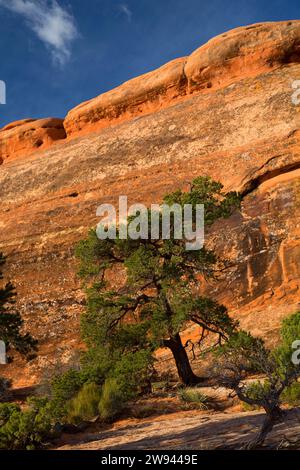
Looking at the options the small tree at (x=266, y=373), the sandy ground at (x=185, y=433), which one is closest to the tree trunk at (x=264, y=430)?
the small tree at (x=266, y=373)

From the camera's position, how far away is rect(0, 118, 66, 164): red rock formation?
40.7 m

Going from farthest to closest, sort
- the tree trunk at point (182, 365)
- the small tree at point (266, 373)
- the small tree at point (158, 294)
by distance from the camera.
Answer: the tree trunk at point (182, 365) < the small tree at point (158, 294) < the small tree at point (266, 373)

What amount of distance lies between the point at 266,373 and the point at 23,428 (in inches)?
197

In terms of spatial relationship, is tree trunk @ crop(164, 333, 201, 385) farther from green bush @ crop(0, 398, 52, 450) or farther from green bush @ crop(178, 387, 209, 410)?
green bush @ crop(0, 398, 52, 450)

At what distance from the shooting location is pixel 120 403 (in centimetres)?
1313

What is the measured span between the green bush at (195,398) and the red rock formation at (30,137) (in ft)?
98.7

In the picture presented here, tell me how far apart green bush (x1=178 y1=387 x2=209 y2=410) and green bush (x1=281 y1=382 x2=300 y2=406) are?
2.57 meters

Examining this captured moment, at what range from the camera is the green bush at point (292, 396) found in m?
10.8

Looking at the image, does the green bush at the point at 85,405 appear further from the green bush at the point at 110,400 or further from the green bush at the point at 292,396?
the green bush at the point at 292,396

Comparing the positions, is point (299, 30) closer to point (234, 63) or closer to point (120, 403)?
point (234, 63)

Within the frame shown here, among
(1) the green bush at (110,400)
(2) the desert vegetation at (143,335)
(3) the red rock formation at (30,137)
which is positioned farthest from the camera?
(3) the red rock formation at (30,137)

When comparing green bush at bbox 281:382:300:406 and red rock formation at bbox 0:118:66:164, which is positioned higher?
red rock formation at bbox 0:118:66:164

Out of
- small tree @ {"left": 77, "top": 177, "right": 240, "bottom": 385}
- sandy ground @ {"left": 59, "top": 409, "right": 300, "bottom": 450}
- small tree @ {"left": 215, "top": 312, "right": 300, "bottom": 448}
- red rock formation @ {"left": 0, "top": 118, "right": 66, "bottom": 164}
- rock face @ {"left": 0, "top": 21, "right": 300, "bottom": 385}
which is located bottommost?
sandy ground @ {"left": 59, "top": 409, "right": 300, "bottom": 450}

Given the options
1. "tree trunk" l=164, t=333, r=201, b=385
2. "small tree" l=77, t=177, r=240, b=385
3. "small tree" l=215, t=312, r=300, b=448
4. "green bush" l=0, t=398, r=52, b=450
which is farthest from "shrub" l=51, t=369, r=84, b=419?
"small tree" l=215, t=312, r=300, b=448
